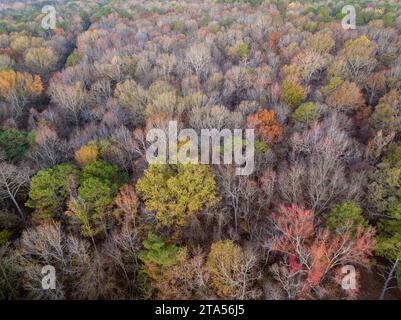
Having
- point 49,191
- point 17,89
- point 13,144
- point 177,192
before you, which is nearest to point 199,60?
point 17,89

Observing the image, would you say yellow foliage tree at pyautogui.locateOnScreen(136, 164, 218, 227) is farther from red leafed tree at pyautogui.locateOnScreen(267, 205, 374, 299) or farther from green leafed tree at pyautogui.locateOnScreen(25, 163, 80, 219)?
green leafed tree at pyautogui.locateOnScreen(25, 163, 80, 219)

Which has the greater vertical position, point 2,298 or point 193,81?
point 193,81

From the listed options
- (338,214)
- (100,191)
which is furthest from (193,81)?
(338,214)

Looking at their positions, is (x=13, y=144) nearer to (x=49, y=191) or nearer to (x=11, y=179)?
(x=11, y=179)

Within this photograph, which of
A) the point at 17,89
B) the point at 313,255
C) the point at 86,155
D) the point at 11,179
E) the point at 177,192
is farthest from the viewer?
the point at 17,89

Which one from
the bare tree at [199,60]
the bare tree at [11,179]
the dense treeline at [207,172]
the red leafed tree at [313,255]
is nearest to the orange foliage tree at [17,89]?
the dense treeline at [207,172]

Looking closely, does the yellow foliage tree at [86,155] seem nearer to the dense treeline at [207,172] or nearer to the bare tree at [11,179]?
the dense treeline at [207,172]
